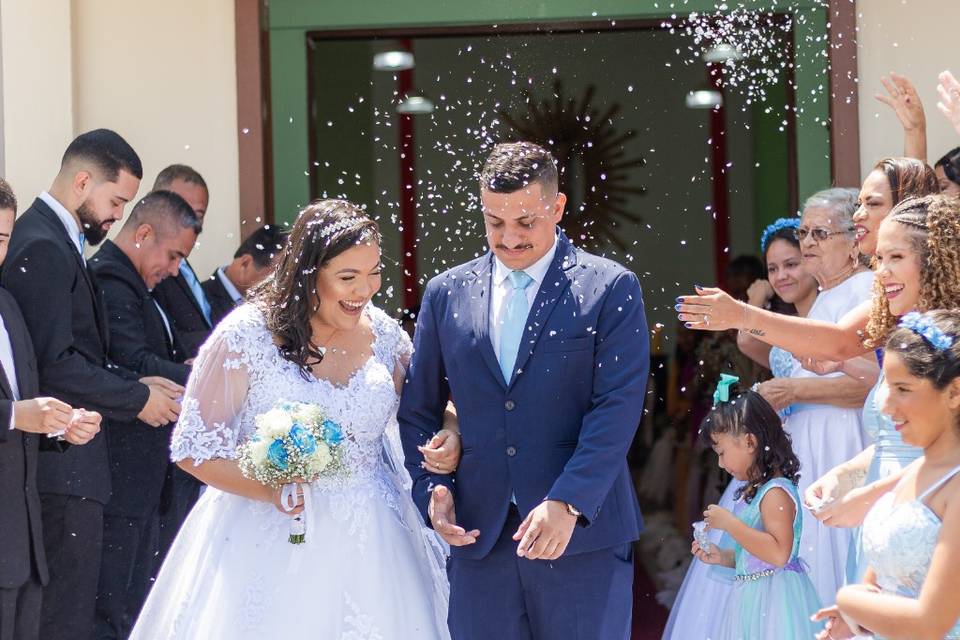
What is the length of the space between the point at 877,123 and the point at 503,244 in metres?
3.31

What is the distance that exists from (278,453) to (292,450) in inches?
1.9

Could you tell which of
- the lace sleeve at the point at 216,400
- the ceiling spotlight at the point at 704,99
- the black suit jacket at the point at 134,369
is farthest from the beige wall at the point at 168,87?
the ceiling spotlight at the point at 704,99

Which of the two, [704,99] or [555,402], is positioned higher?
[704,99]

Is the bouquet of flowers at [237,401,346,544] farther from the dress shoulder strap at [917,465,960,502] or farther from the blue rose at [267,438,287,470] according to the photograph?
the dress shoulder strap at [917,465,960,502]

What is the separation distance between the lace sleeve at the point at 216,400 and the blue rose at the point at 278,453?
23 centimetres

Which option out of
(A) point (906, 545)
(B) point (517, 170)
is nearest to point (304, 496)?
(B) point (517, 170)

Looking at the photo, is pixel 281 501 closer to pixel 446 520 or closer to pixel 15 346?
pixel 446 520

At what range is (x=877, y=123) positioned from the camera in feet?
22.9

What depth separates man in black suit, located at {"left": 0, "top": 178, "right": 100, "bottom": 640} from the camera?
16.6 ft

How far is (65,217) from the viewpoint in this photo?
5.86 meters

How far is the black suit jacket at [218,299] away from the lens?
684cm

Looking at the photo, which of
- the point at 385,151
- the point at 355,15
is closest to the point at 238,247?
the point at 355,15

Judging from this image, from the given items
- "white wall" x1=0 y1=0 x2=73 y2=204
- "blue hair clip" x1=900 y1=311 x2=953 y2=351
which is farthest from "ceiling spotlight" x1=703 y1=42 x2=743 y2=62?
"blue hair clip" x1=900 y1=311 x2=953 y2=351

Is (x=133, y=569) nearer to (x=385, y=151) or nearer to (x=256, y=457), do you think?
(x=256, y=457)
